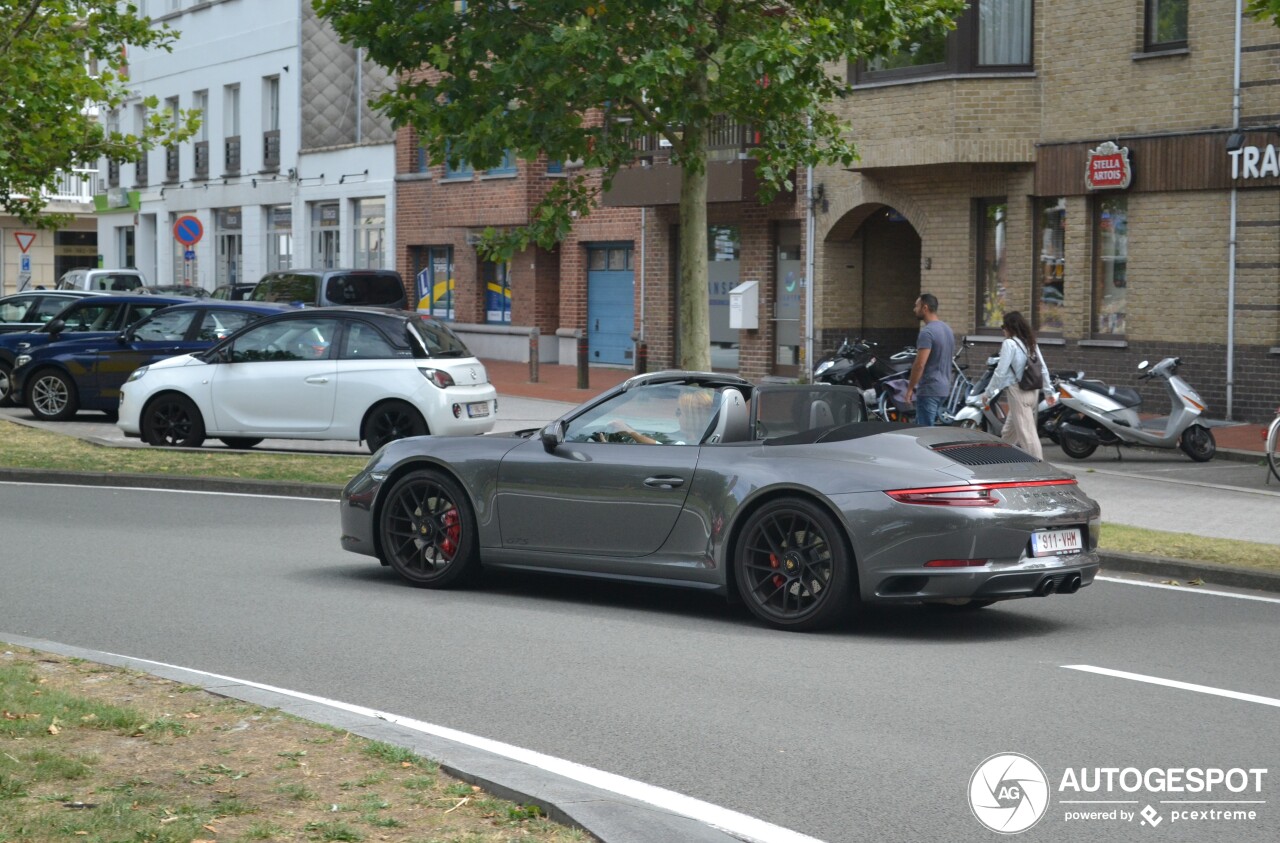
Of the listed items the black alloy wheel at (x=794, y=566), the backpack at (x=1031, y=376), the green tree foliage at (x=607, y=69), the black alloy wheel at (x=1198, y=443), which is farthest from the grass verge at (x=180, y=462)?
the black alloy wheel at (x=1198, y=443)

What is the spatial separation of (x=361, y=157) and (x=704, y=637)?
3784 centimetres

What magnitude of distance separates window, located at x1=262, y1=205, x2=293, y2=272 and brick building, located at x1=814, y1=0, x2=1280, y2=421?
23.8 meters

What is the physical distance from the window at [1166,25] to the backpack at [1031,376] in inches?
359

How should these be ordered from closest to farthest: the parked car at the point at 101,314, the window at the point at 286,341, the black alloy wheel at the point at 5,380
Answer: the window at the point at 286,341 < the parked car at the point at 101,314 < the black alloy wheel at the point at 5,380

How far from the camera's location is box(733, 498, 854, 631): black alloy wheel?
29.5ft

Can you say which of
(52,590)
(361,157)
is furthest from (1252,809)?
(361,157)

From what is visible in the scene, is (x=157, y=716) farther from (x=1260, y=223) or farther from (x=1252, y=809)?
(x=1260, y=223)

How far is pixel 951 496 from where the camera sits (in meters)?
8.84

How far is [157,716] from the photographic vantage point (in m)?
6.74

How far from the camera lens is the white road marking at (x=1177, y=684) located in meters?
7.57

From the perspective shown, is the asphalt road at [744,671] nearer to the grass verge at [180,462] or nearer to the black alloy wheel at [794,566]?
the black alloy wheel at [794,566]

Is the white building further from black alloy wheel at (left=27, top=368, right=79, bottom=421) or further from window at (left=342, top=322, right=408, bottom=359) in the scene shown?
window at (left=342, top=322, right=408, bottom=359)

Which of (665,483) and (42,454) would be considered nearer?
(665,483)

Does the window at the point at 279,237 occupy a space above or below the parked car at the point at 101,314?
above
